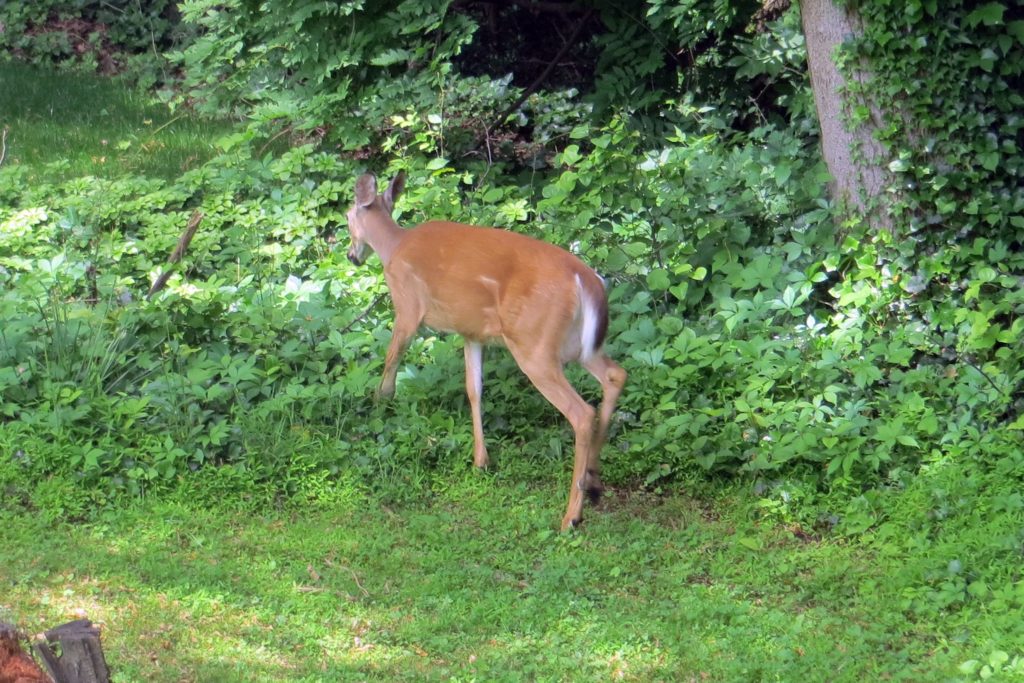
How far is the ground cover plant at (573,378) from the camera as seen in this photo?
525cm

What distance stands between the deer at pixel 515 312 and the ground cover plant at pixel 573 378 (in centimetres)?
31

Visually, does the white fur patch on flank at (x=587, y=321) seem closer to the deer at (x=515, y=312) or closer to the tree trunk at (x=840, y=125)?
the deer at (x=515, y=312)

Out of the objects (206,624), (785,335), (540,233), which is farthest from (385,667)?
(540,233)

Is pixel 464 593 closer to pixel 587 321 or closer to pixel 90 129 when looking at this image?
pixel 587 321

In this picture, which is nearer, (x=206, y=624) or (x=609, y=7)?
(x=206, y=624)

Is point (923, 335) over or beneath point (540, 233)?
beneath

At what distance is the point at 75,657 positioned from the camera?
133 inches

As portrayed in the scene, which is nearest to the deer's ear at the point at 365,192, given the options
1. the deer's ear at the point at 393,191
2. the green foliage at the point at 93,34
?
the deer's ear at the point at 393,191

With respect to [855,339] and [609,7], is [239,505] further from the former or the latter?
[609,7]

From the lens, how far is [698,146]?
Answer: 9117 mm

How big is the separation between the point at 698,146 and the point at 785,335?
7.79 ft

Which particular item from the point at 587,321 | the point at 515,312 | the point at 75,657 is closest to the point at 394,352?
the point at 515,312

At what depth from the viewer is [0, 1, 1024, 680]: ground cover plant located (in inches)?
207

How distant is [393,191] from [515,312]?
1.66 metres
